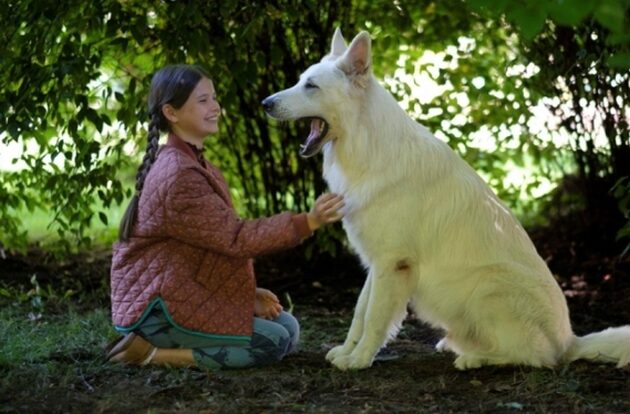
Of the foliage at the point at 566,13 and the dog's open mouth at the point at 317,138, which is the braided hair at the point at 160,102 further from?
the foliage at the point at 566,13

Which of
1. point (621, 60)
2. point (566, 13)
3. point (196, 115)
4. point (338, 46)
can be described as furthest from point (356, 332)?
point (566, 13)

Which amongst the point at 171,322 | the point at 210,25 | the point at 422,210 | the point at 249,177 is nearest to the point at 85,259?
the point at 249,177

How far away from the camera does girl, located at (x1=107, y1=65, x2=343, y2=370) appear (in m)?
3.83

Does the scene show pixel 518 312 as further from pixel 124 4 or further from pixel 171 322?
pixel 124 4

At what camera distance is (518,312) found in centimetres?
391

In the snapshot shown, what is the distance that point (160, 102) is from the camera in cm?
399

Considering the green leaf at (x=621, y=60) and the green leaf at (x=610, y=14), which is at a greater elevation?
the green leaf at (x=610, y=14)

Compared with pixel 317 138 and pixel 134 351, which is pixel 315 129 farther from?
pixel 134 351

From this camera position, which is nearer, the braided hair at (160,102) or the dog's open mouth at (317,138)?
the braided hair at (160,102)

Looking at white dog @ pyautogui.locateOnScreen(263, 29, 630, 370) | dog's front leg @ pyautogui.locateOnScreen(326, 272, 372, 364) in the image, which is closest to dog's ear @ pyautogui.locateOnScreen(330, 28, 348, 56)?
white dog @ pyautogui.locateOnScreen(263, 29, 630, 370)

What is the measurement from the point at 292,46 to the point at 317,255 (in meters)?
1.50

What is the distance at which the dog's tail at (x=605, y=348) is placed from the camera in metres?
3.94

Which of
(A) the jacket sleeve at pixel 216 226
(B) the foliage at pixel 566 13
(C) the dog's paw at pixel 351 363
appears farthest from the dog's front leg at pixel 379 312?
(B) the foliage at pixel 566 13

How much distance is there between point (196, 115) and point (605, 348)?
6.93 ft
